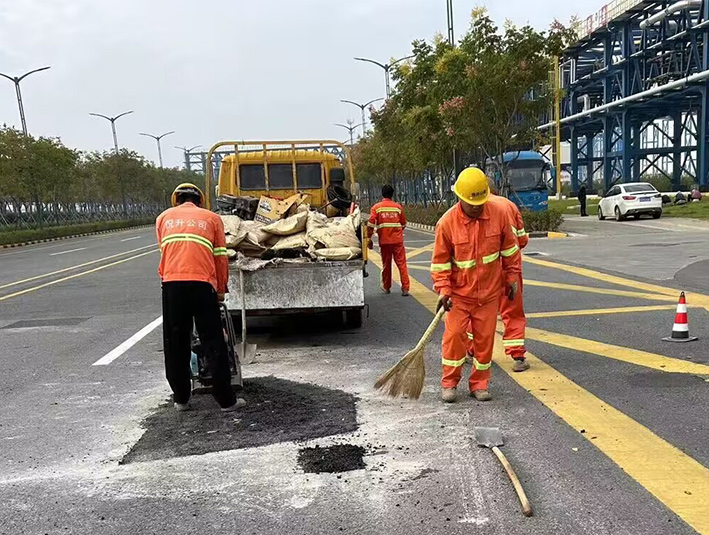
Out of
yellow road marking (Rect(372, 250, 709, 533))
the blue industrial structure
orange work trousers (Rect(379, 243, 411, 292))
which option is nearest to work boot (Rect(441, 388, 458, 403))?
yellow road marking (Rect(372, 250, 709, 533))

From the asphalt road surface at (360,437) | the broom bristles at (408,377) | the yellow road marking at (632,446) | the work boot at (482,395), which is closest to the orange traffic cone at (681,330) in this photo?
the asphalt road surface at (360,437)

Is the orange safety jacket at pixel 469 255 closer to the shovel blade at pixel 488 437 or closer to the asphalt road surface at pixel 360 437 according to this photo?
the asphalt road surface at pixel 360 437

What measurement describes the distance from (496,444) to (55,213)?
47728 millimetres

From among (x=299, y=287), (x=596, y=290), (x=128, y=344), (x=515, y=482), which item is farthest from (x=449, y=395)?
(x=596, y=290)

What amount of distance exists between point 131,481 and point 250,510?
33.0 inches

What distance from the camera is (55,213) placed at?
45406 millimetres

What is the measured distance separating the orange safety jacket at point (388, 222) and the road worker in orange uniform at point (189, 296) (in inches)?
203

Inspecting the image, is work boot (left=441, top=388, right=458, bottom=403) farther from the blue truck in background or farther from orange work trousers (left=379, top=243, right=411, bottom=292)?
the blue truck in background

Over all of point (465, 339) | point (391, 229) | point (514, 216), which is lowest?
point (465, 339)

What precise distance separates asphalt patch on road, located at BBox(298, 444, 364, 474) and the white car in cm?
2308

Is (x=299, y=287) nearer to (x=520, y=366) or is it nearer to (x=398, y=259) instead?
(x=520, y=366)

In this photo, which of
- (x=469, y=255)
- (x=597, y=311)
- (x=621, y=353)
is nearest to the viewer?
(x=469, y=255)

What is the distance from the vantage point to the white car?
78.3 feet

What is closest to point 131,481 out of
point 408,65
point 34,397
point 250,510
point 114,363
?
point 250,510
